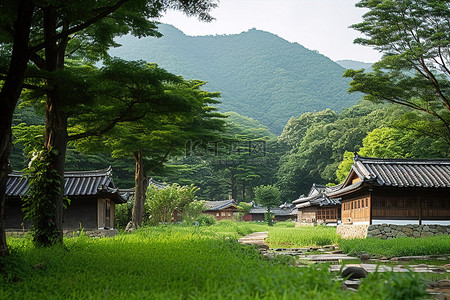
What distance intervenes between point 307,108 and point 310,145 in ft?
137

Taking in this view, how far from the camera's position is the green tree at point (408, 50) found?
1967cm

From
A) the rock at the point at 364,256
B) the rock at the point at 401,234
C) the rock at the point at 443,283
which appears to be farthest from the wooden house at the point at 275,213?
the rock at the point at 443,283

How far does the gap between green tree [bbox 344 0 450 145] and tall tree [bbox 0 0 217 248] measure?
1308 cm

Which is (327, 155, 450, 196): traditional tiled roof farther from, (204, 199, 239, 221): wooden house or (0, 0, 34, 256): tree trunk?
(204, 199, 239, 221): wooden house

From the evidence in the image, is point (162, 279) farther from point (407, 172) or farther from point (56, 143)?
point (407, 172)

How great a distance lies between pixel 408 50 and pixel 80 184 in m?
18.0

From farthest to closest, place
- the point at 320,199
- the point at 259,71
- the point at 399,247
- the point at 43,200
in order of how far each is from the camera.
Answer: the point at 259,71 < the point at 320,199 < the point at 399,247 < the point at 43,200

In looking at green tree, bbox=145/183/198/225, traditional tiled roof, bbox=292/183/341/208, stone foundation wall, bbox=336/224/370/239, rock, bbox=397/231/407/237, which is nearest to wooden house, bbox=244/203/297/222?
traditional tiled roof, bbox=292/183/341/208

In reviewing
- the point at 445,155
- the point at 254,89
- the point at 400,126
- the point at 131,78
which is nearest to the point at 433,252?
the point at 400,126

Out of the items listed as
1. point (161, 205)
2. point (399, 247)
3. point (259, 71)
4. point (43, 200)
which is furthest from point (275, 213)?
point (259, 71)

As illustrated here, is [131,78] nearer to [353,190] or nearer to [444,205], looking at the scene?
[353,190]

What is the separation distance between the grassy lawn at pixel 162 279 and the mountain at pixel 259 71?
318 ft

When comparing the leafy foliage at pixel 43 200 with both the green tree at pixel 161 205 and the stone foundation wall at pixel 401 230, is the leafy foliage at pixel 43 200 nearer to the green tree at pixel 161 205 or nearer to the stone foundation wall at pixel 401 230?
the stone foundation wall at pixel 401 230

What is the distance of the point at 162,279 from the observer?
22.6 feet
